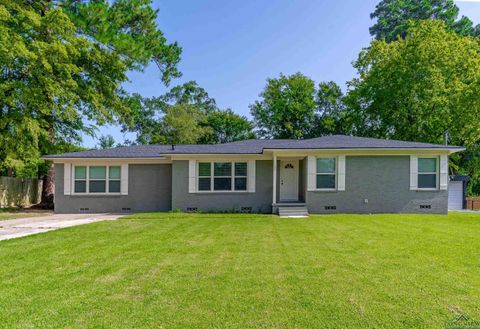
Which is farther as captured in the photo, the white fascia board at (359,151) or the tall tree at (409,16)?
the tall tree at (409,16)

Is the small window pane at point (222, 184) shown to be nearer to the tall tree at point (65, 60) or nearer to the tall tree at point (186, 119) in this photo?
the tall tree at point (65, 60)

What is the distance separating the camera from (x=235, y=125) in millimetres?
32000


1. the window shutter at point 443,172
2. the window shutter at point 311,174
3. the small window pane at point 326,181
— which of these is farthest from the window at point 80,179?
the window shutter at point 443,172

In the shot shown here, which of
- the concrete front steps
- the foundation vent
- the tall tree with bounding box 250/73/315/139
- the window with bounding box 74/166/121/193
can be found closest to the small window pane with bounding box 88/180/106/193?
the window with bounding box 74/166/121/193

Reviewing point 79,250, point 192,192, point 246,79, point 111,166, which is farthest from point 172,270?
point 246,79

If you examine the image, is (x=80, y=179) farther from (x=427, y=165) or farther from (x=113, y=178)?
(x=427, y=165)

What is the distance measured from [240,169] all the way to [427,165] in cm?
817

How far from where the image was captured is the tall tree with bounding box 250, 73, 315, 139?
30453 millimetres

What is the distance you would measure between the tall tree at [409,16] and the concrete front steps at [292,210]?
969 inches

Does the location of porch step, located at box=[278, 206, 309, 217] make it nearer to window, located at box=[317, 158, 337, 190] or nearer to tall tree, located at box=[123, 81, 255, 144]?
window, located at box=[317, 158, 337, 190]

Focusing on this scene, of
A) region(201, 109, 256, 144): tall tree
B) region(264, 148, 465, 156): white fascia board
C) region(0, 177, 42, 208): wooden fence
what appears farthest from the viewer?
region(201, 109, 256, 144): tall tree

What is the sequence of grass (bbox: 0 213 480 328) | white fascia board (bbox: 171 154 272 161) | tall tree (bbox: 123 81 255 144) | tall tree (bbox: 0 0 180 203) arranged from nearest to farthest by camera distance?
grass (bbox: 0 213 480 328) < white fascia board (bbox: 171 154 272 161) < tall tree (bbox: 0 0 180 203) < tall tree (bbox: 123 81 255 144)

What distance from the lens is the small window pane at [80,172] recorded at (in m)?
13.5

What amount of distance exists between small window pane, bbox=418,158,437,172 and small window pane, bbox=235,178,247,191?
7632mm
